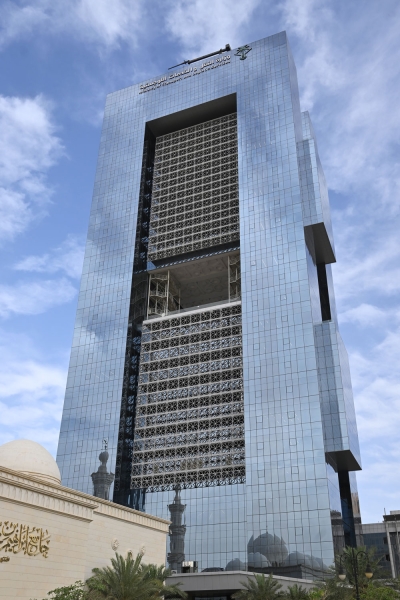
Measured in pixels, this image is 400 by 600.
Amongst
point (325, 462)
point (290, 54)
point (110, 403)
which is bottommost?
point (325, 462)

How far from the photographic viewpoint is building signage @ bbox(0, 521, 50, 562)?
31.0 metres

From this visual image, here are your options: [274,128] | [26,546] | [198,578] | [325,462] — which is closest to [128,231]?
[274,128]

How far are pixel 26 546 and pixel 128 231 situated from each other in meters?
62.6

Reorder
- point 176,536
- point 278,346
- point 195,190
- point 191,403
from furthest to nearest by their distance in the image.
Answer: point 195,190
point 191,403
point 278,346
point 176,536

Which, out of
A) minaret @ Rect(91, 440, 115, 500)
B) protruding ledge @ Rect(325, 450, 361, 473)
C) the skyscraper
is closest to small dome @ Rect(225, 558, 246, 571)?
the skyscraper

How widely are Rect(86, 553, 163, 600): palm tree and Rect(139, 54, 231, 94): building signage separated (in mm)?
79537

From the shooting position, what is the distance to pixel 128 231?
9031 centimetres

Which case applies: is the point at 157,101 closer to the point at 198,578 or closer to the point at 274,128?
the point at 274,128

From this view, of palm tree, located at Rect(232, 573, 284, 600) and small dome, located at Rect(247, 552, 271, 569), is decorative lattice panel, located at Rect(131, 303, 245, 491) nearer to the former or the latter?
small dome, located at Rect(247, 552, 271, 569)

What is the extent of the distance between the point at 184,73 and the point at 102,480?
64681mm

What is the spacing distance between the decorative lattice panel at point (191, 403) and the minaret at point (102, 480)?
3.11 metres

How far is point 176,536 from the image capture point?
67250 millimetres

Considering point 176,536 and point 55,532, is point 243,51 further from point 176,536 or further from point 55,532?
point 55,532

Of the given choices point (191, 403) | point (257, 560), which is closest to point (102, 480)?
point (191, 403)
